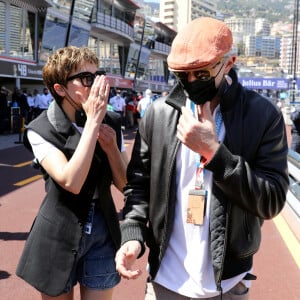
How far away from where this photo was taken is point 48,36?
31562 millimetres

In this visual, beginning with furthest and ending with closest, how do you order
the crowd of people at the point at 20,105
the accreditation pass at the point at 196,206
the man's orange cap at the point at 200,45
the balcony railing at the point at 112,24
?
1. the balcony railing at the point at 112,24
2. the crowd of people at the point at 20,105
3. the accreditation pass at the point at 196,206
4. the man's orange cap at the point at 200,45

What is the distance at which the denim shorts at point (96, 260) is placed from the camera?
240cm

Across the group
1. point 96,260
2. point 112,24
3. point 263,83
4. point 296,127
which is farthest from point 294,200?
point 112,24

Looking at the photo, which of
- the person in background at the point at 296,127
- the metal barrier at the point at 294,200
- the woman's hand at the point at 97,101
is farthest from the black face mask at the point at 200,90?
the person in background at the point at 296,127

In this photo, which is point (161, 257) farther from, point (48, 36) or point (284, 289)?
point (48, 36)

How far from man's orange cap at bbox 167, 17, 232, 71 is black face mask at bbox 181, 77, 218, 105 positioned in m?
0.06

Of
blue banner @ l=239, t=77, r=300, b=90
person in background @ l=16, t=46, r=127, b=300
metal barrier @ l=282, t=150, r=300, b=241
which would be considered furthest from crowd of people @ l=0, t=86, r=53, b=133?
person in background @ l=16, t=46, r=127, b=300

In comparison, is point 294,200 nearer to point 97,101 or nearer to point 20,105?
point 97,101

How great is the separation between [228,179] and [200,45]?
1.62 feet

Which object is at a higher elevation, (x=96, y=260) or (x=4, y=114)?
(x=4, y=114)

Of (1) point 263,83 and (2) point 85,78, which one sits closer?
(2) point 85,78

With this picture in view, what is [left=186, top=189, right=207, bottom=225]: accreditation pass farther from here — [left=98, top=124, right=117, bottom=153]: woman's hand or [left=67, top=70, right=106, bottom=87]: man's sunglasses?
[left=67, top=70, right=106, bottom=87]: man's sunglasses

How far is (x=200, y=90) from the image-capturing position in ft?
5.85

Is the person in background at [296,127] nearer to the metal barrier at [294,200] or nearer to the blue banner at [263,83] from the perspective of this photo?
the metal barrier at [294,200]
